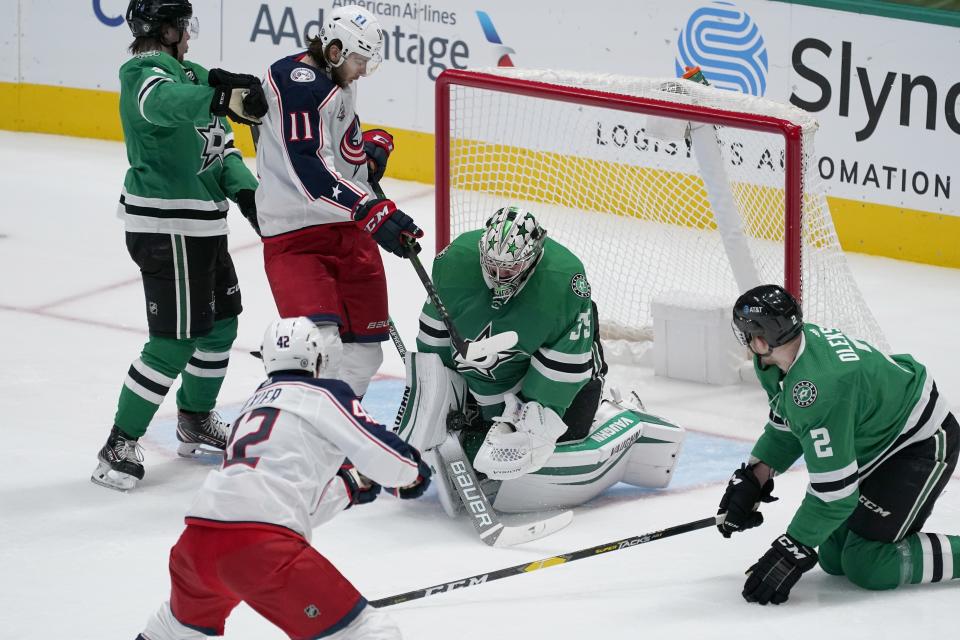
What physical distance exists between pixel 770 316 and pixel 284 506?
45.6 inches

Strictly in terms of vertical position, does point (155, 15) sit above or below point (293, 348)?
above

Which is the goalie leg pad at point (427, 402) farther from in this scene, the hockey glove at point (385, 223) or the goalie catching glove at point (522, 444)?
the hockey glove at point (385, 223)

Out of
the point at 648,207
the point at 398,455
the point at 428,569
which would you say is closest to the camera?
the point at 398,455

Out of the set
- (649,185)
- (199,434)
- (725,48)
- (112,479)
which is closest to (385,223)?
(199,434)

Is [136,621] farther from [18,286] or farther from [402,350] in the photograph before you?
[18,286]

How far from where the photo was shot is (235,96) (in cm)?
421

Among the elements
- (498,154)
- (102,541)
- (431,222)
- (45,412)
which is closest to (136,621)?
(102,541)

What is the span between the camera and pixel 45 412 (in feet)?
16.9

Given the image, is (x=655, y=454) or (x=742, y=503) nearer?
(x=742, y=503)

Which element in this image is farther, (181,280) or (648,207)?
(648,207)

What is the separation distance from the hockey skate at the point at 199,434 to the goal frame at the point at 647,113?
1039mm

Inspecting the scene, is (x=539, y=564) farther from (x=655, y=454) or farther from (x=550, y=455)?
(x=655, y=454)

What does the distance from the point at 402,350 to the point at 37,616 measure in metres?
1.51

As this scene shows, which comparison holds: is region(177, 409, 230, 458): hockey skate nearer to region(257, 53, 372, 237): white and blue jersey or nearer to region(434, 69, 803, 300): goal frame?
region(257, 53, 372, 237): white and blue jersey
